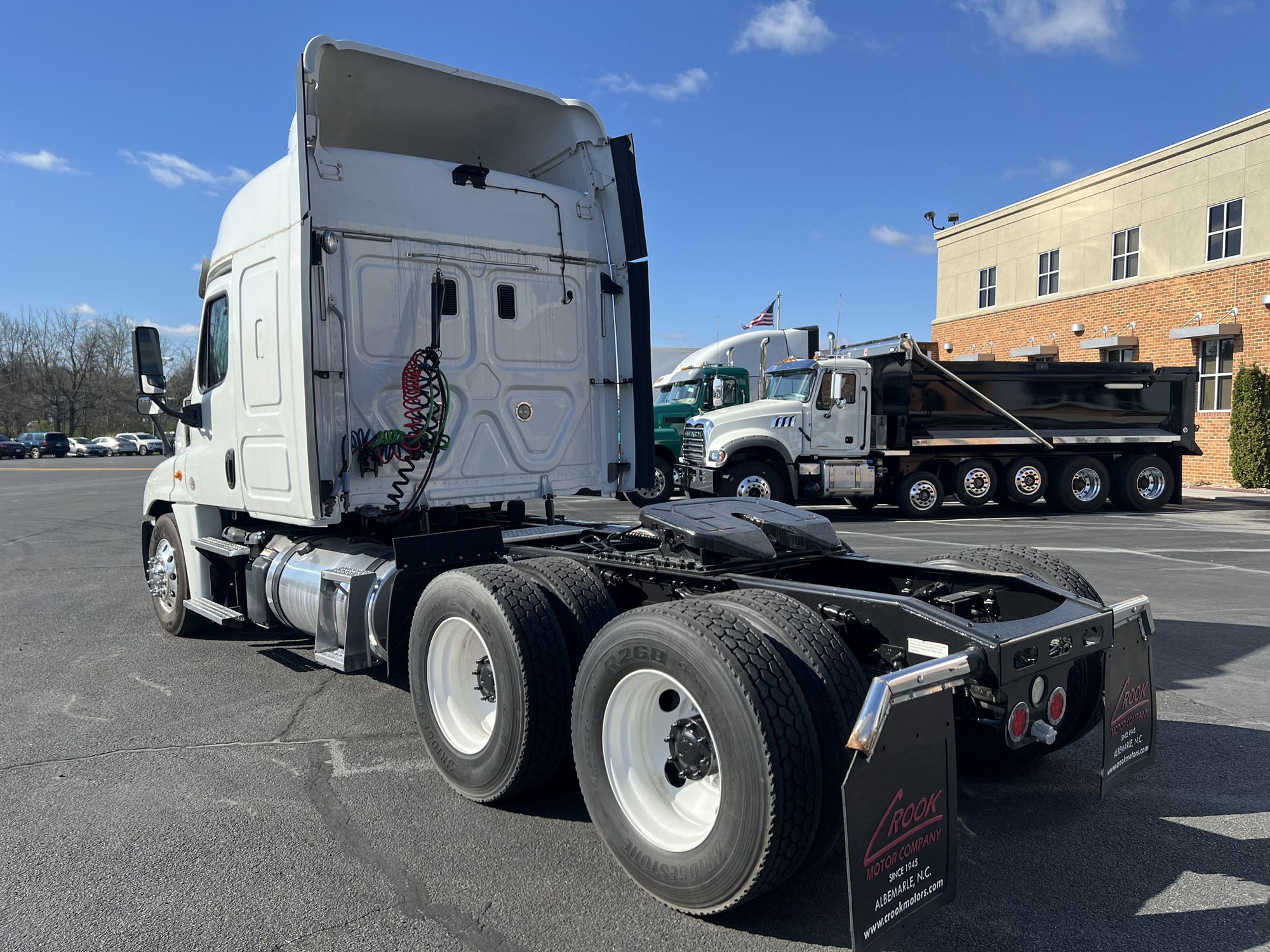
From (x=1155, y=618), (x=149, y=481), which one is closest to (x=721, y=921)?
(x=1155, y=618)

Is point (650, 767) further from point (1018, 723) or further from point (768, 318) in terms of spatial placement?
point (768, 318)

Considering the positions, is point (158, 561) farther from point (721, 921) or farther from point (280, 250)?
point (721, 921)

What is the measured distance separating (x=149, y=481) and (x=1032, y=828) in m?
6.72

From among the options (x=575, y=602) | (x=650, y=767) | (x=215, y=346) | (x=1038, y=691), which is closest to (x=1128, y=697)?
(x=1038, y=691)

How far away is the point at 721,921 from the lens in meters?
2.76

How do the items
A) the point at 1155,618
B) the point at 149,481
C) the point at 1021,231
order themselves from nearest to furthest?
the point at 1155,618 < the point at 149,481 < the point at 1021,231

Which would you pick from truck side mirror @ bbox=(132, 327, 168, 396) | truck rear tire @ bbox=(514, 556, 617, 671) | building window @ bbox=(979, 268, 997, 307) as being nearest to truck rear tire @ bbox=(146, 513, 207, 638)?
truck side mirror @ bbox=(132, 327, 168, 396)

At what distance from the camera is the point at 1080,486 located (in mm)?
16203

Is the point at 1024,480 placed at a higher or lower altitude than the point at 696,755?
higher

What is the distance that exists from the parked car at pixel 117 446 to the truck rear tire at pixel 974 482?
6420 cm

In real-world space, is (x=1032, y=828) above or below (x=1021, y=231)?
below

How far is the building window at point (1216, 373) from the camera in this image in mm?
20172

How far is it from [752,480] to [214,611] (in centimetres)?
994

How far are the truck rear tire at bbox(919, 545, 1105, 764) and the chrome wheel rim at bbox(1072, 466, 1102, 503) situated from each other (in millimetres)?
13374
